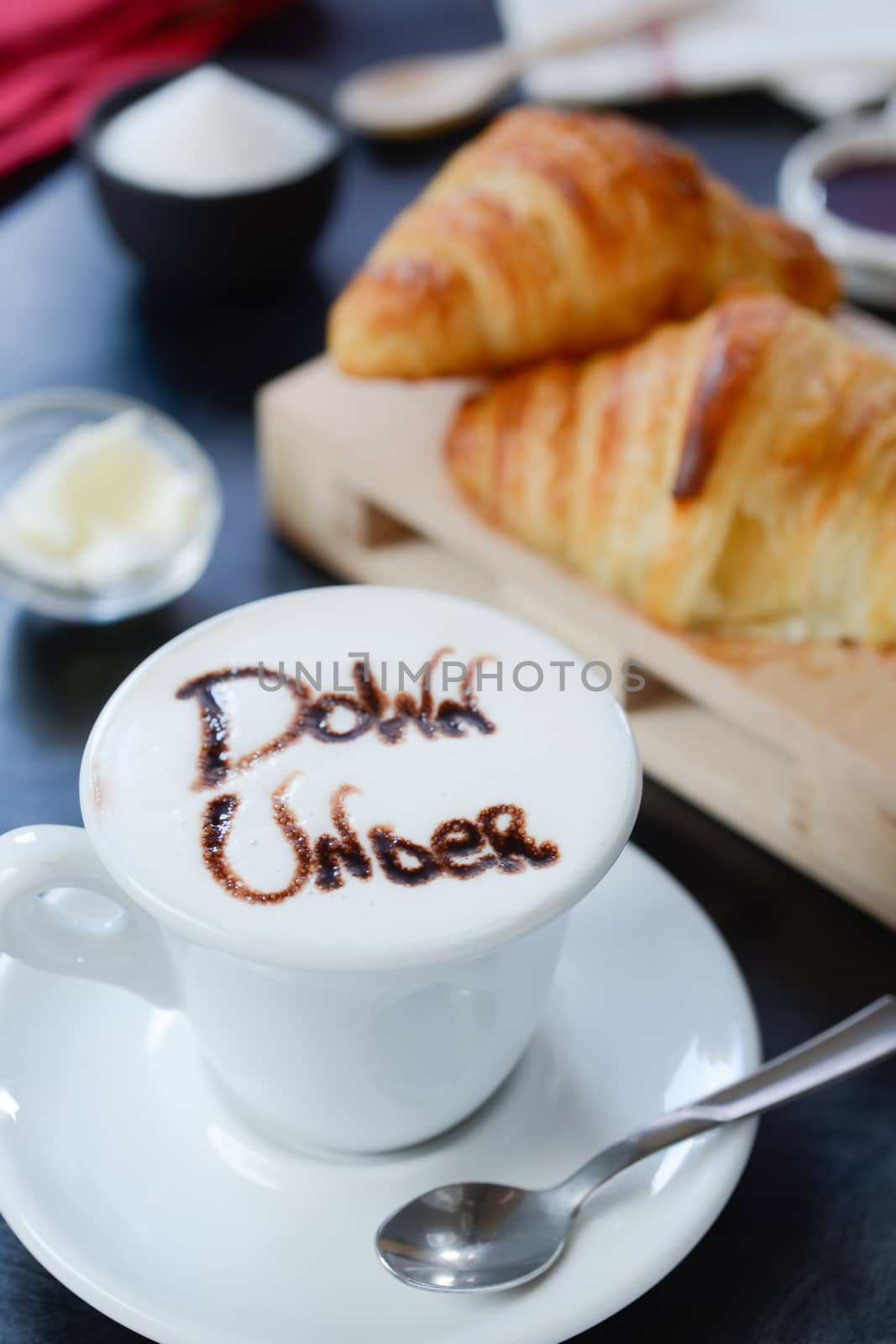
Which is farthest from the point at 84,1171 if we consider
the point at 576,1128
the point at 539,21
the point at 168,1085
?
the point at 539,21

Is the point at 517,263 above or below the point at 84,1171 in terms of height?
above

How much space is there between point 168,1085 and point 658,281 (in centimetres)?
70

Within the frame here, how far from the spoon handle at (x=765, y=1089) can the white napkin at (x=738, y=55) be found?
1.39m

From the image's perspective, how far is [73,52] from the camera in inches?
71.3

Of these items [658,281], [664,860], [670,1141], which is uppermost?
[658,281]

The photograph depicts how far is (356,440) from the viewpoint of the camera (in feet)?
3.82

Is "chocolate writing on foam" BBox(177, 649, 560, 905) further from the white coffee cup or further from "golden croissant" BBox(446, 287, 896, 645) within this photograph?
"golden croissant" BBox(446, 287, 896, 645)

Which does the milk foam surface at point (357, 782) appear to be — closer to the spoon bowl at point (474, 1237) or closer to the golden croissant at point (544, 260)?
the spoon bowl at point (474, 1237)

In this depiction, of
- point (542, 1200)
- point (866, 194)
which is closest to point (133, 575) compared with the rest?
point (542, 1200)

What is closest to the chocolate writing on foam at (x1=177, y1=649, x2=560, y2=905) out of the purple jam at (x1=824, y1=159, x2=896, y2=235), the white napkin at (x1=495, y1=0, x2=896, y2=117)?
the purple jam at (x1=824, y1=159, x2=896, y2=235)

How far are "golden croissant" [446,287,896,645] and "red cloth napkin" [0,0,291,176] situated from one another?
93cm

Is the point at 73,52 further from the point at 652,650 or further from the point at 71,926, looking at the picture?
the point at 71,926

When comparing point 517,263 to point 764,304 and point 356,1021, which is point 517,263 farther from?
point 356,1021

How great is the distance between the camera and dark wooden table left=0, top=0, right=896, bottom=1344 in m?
0.74
